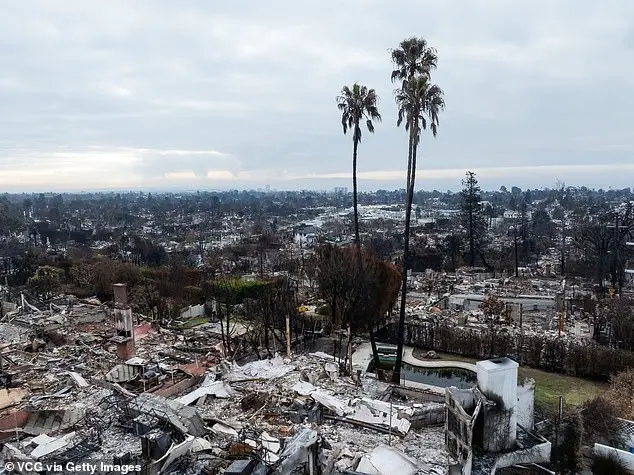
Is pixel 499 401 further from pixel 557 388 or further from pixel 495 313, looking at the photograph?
pixel 495 313

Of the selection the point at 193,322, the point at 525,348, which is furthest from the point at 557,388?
the point at 193,322

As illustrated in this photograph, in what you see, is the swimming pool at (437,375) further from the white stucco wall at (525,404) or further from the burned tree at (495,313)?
the white stucco wall at (525,404)

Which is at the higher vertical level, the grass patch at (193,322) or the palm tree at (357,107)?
the palm tree at (357,107)

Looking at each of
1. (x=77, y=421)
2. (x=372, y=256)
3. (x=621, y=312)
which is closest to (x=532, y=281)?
(x=621, y=312)

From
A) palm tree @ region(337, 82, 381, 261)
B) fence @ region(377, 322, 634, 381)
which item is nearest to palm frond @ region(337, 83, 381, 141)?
palm tree @ region(337, 82, 381, 261)

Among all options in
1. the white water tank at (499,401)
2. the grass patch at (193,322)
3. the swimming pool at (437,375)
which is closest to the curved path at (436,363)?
the swimming pool at (437,375)

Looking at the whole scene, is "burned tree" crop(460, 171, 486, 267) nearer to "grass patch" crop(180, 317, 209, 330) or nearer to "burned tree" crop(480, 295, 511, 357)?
"burned tree" crop(480, 295, 511, 357)
